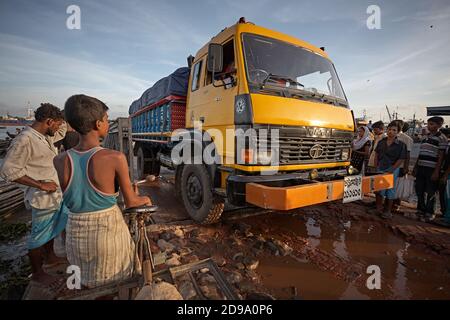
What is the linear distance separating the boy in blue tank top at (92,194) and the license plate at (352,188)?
7.72ft

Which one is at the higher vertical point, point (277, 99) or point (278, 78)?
point (278, 78)

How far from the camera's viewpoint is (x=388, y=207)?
3951mm

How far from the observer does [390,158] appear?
13.1 feet

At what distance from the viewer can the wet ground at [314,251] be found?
7.07 ft

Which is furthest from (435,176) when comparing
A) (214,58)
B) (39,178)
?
(39,178)

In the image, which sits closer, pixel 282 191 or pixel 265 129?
pixel 282 191

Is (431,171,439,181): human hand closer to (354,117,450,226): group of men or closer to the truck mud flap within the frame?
(354,117,450,226): group of men

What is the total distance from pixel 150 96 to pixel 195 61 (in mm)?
2245

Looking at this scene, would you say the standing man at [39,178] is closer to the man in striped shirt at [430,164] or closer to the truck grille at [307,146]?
the truck grille at [307,146]

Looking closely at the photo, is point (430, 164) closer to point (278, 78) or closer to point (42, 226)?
point (278, 78)

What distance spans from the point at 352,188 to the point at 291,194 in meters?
1.09

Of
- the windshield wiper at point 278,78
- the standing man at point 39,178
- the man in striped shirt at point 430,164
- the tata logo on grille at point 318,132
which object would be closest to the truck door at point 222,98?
the windshield wiper at point 278,78
